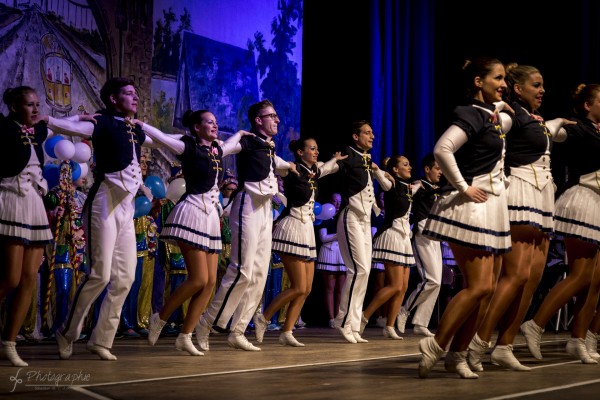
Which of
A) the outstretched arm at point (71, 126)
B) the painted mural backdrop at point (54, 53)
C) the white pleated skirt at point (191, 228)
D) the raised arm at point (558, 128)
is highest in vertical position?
the painted mural backdrop at point (54, 53)

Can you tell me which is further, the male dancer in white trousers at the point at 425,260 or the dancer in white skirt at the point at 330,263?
the dancer in white skirt at the point at 330,263

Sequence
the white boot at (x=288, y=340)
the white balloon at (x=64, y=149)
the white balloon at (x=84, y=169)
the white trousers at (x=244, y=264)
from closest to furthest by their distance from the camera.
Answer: the white trousers at (x=244, y=264), the white balloon at (x=64, y=149), the white boot at (x=288, y=340), the white balloon at (x=84, y=169)

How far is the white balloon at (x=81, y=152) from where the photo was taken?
691 centimetres

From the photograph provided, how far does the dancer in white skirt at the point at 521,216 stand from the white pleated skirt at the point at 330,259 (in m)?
5.34

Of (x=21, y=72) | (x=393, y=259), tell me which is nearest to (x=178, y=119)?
(x=21, y=72)

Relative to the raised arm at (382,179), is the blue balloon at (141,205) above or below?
below

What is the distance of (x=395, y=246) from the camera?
8.24 metres

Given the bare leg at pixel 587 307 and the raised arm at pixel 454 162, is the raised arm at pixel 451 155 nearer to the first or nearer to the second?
the raised arm at pixel 454 162

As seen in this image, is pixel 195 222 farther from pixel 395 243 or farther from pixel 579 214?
pixel 395 243

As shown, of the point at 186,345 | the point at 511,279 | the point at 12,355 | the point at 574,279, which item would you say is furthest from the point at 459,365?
the point at 12,355

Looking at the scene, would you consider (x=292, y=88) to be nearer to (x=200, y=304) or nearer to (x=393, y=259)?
(x=393, y=259)

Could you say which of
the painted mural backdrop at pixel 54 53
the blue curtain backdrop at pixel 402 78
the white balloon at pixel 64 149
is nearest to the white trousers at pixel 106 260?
the white balloon at pixel 64 149

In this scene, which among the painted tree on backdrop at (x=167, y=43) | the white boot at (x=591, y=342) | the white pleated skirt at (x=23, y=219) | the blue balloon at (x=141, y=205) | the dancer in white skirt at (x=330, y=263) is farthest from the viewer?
the dancer in white skirt at (x=330, y=263)

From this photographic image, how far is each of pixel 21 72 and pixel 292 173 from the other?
2.42 m
